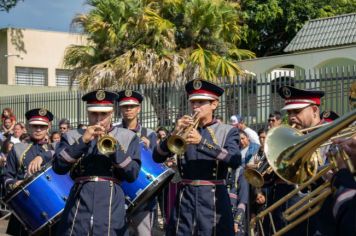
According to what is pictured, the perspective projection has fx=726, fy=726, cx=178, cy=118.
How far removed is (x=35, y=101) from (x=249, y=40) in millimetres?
15762

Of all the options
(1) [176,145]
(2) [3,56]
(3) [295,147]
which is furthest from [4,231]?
(2) [3,56]

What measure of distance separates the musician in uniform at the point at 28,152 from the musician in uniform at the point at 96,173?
4.93 feet

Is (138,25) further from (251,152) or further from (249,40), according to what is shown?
(249,40)

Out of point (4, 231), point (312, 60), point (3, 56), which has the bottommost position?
point (4, 231)

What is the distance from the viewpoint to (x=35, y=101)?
18.9 m

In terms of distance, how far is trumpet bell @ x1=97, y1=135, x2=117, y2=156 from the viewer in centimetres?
607

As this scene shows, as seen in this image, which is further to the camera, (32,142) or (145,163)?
(32,142)

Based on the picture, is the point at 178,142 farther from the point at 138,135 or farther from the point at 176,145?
the point at 138,135

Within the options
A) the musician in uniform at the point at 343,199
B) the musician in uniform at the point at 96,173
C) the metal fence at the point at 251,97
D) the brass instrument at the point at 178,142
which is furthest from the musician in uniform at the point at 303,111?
the metal fence at the point at 251,97

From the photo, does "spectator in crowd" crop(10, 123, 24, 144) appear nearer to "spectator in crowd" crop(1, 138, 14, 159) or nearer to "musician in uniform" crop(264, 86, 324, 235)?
"spectator in crowd" crop(1, 138, 14, 159)

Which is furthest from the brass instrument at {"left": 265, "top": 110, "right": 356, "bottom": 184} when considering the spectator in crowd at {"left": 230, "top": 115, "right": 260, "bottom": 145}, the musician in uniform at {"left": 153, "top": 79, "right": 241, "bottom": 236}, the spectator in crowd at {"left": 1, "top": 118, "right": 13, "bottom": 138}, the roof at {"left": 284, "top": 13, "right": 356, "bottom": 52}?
the roof at {"left": 284, "top": 13, "right": 356, "bottom": 52}

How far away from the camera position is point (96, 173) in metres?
6.40

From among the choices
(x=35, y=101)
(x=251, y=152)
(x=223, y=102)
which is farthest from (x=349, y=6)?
(x=251, y=152)

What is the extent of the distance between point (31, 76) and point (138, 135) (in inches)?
1034
